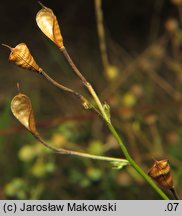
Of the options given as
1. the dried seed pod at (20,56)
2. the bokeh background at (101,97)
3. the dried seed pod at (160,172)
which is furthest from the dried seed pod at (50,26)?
the bokeh background at (101,97)

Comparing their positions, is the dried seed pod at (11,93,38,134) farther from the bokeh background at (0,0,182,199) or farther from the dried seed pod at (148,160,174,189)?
the bokeh background at (0,0,182,199)

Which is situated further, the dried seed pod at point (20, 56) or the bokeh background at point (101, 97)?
the bokeh background at point (101, 97)

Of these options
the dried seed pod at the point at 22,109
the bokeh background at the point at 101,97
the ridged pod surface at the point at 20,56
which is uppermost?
the bokeh background at the point at 101,97

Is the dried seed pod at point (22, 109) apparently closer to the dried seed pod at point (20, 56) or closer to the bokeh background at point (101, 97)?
the dried seed pod at point (20, 56)

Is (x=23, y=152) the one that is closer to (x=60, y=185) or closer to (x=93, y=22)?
(x=60, y=185)

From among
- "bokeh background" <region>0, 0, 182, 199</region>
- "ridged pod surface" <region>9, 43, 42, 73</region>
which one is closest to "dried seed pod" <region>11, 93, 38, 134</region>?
"ridged pod surface" <region>9, 43, 42, 73</region>

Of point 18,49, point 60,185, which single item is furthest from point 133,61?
point 18,49
